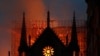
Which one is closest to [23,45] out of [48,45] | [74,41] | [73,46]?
[48,45]

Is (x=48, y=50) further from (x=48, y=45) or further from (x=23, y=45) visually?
(x=23, y=45)

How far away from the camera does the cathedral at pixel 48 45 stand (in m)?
64.9

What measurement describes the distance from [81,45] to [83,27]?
110 inches

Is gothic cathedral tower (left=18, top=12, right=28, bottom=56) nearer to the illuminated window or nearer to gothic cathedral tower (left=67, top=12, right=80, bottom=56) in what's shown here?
the illuminated window

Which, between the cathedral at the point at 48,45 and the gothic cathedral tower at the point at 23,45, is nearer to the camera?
the cathedral at the point at 48,45

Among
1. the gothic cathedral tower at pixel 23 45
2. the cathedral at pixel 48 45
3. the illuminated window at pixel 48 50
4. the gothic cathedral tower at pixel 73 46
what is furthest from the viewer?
the illuminated window at pixel 48 50

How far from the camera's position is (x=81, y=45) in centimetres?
6962

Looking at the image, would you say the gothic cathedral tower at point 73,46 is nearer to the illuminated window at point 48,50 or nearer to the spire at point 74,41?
the spire at point 74,41

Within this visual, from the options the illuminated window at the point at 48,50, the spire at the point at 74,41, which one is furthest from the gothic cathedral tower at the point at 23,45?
the spire at the point at 74,41

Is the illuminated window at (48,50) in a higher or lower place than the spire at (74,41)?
lower
